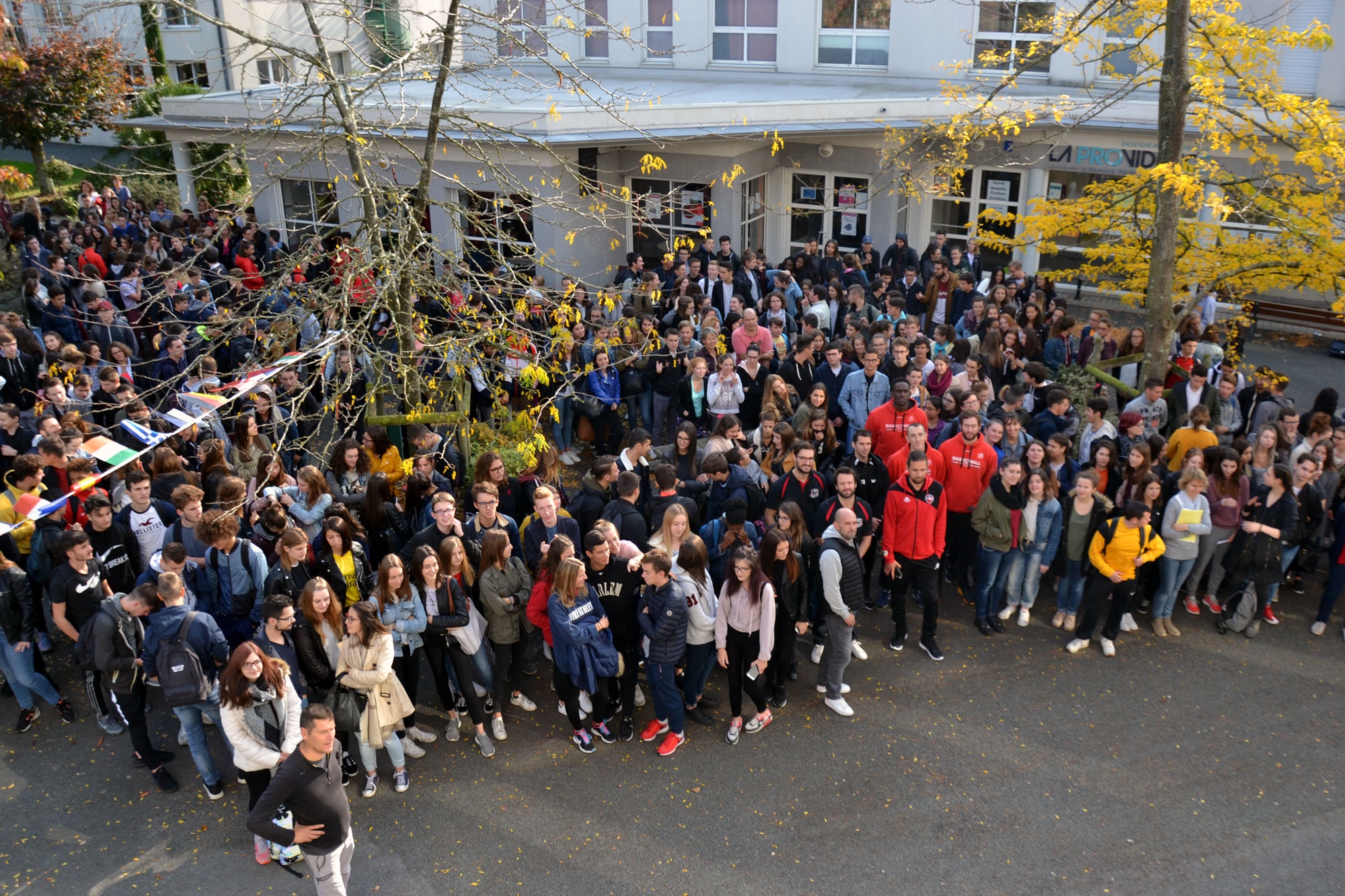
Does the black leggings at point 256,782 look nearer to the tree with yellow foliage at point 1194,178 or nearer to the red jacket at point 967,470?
the red jacket at point 967,470

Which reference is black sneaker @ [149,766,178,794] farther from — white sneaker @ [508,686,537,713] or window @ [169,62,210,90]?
window @ [169,62,210,90]

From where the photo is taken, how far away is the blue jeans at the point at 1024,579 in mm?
8320

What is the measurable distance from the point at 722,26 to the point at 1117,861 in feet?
61.3

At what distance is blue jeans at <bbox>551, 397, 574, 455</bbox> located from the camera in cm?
1154

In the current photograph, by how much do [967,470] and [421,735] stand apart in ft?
16.1

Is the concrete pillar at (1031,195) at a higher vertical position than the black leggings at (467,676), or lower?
higher

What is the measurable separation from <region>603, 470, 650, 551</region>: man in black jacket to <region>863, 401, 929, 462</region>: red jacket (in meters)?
2.62

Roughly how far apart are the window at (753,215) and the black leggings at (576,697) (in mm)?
12486

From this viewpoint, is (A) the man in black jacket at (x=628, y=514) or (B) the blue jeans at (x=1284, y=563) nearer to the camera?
(A) the man in black jacket at (x=628, y=514)

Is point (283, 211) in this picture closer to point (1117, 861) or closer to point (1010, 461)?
point (1010, 461)

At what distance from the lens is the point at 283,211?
20.0 m

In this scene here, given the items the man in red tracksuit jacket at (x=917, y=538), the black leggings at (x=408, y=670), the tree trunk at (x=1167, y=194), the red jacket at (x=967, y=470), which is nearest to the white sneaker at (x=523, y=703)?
the black leggings at (x=408, y=670)

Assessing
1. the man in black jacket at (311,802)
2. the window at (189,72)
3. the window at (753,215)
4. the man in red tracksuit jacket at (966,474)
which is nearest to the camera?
the man in black jacket at (311,802)

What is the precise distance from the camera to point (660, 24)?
2097 cm
